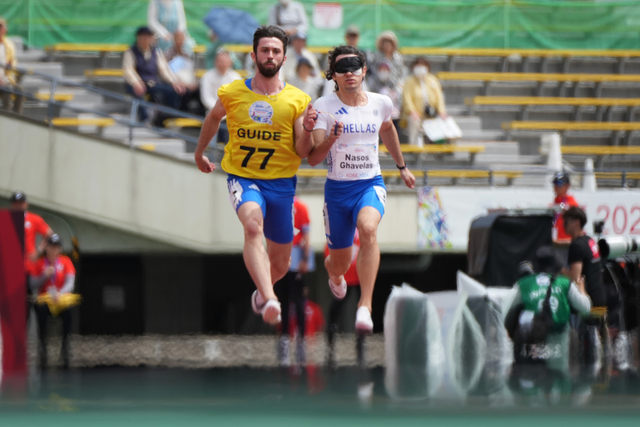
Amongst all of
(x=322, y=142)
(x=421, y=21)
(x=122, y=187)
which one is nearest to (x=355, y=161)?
(x=322, y=142)

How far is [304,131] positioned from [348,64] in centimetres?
59

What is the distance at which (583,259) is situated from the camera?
9.75 m

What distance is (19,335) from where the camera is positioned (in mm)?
9508

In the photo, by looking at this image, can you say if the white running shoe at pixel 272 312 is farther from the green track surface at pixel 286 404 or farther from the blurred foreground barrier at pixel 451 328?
the blurred foreground barrier at pixel 451 328

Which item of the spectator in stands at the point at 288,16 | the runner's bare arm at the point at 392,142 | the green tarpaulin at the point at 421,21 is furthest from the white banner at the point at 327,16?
the runner's bare arm at the point at 392,142

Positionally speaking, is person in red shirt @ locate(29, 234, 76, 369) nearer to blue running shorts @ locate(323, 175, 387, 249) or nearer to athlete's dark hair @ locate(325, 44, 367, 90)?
blue running shorts @ locate(323, 175, 387, 249)

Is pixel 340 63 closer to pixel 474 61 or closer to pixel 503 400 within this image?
pixel 503 400

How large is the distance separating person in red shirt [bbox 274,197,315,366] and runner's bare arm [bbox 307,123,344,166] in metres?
2.85

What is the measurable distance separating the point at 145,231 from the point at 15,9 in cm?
626

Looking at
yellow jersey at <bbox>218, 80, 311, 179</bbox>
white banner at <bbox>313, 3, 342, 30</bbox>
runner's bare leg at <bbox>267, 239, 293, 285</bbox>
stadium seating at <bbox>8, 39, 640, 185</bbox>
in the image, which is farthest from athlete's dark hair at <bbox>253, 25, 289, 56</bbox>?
white banner at <bbox>313, 3, 342, 30</bbox>

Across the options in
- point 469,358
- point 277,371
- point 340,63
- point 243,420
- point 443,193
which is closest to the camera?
point 243,420

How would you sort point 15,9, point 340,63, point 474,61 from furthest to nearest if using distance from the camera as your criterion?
1. point 474,61
2. point 15,9
3. point 340,63

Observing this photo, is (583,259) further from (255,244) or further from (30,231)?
(30,231)

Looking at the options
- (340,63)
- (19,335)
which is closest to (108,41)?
(19,335)
